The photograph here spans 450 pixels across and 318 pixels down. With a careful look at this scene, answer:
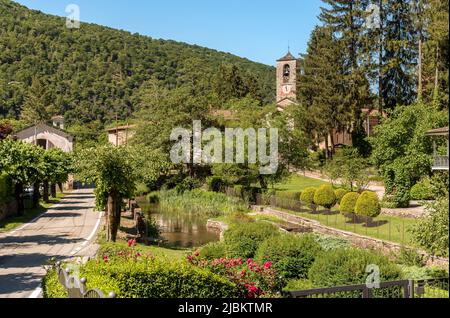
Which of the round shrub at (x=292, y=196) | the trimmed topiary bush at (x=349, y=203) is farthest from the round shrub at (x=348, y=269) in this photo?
the round shrub at (x=292, y=196)

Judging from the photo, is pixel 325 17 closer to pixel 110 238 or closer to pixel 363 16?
pixel 363 16

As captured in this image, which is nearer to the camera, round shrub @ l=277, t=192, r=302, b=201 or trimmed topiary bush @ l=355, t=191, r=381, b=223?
trimmed topiary bush @ l=355, t=191, r=381, b=223

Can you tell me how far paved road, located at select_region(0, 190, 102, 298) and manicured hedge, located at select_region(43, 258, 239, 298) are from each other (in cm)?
304

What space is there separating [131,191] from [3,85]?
89440 mm

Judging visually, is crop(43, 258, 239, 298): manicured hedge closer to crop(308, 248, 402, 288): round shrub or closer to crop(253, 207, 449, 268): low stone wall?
crop(308, 248, 402, 288): round shrub

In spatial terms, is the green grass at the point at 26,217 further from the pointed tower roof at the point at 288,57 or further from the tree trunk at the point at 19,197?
the pointed tower roof at the point at 288,57

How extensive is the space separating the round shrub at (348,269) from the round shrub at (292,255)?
5.74ft

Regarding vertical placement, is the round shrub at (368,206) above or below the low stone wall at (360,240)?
above

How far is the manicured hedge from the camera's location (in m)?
10.9

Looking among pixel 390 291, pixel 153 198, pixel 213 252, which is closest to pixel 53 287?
pixel 390 291

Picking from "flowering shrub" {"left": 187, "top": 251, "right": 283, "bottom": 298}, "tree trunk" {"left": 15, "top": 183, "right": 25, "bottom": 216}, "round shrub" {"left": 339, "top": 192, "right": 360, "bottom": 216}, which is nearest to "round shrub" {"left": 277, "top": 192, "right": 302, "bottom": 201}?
"round shrub" {"left": 339, "top": 192, "right": 360, "bottom": 216}

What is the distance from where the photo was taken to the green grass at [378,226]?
23.6 m

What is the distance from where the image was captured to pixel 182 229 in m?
32.7

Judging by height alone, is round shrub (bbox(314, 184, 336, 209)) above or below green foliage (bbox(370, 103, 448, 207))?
below
